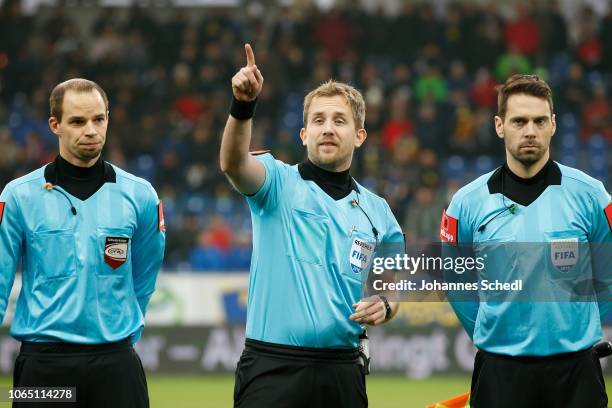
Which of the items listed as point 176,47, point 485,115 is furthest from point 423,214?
point 176,47

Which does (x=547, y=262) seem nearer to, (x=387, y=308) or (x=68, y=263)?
(x=387, y=308)

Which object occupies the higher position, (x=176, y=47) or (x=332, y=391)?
(x=176, y=47)

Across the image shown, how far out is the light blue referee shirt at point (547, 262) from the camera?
519cm

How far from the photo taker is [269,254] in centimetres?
522

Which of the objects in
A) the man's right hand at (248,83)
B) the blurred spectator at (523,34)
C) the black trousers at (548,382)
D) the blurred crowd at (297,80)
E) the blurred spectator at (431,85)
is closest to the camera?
the man's right hand at (248,83)

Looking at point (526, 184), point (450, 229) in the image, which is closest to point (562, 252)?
point (526, 184)

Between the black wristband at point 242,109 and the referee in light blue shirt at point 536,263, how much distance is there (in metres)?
1.42

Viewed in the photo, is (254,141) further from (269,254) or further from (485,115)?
(269,254)

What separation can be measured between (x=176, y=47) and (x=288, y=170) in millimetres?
14896

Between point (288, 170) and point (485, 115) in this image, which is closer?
point (288, 170)

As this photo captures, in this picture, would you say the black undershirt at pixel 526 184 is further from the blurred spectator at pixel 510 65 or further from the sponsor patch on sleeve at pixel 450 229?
the blurred spectator at pixel 510 65

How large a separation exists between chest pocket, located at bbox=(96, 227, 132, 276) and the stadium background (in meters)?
8.79

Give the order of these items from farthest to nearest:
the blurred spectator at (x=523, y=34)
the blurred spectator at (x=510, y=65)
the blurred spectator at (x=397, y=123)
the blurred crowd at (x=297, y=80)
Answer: the blurred spectator at (x=523, y=34), the blurred spectator at (x=510, y=65), the blurred spectator at (x=397, y=123), the blurred crowd at (x=297, y=80)
